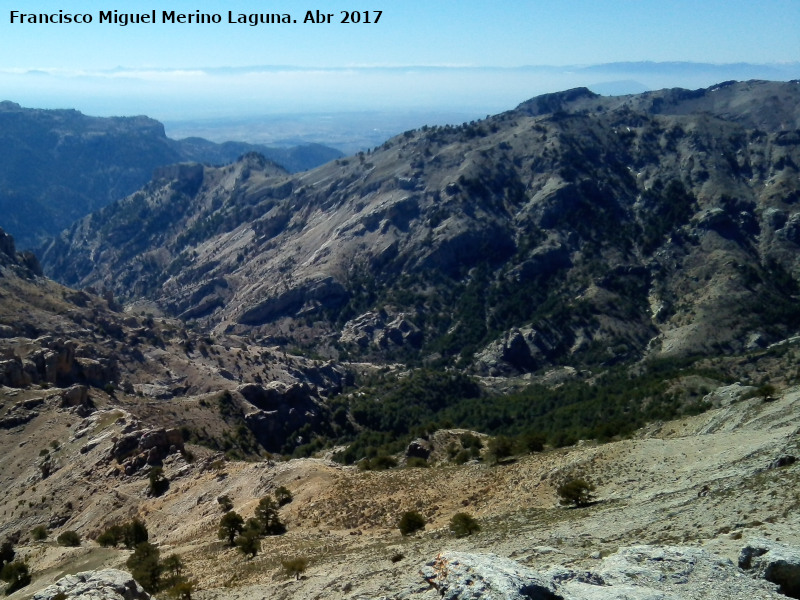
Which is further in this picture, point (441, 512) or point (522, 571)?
point (441, 512)

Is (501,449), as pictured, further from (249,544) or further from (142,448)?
(142,448)

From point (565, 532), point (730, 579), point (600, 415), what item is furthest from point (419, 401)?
point (730, 579)

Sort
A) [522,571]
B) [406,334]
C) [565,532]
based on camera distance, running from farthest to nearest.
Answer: [406,334], [565,532], [522,571]

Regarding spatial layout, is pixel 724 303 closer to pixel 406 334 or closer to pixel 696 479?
pixel 406 334

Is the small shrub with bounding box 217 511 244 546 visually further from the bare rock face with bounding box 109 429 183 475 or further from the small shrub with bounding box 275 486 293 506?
the bare rock face with bounding box 109 429 183 475

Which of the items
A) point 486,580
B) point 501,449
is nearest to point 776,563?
point 486,580

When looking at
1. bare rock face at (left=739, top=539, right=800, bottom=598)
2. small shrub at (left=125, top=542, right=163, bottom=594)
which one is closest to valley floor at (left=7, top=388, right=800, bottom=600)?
bare rock face at (left=739, top=539, right=800, bottom=598)

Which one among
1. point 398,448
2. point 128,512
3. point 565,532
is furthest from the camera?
point 398,448

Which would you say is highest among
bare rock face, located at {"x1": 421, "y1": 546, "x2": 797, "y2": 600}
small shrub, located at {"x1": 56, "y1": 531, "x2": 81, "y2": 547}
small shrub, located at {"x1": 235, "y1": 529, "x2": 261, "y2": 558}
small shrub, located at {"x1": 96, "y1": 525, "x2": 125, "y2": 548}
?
bare rock face, located at {"x1": 421, "y1": 546, "x2": 797, "y2": 600}
